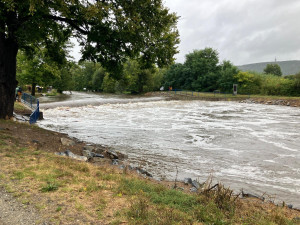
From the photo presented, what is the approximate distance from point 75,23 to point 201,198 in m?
10.6

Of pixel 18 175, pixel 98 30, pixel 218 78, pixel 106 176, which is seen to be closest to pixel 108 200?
pixel 106 176

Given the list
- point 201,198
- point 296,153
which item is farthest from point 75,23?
point 296,153

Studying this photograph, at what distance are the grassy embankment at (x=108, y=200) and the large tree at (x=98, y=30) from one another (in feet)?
20.6

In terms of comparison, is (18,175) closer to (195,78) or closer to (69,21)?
(69,21)

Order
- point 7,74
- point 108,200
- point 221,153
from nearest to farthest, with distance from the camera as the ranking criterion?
point 108,200, point 221,153, point 7,74

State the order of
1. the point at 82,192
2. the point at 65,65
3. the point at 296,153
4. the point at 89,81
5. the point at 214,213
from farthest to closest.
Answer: the point at 89,81 → the point at 65,65 → the point at 296,153 → the point at 82,192 → the point at 214,213

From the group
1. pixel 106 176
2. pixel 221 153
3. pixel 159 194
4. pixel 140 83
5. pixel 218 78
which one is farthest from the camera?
pixel 140 83

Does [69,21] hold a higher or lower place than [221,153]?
higher

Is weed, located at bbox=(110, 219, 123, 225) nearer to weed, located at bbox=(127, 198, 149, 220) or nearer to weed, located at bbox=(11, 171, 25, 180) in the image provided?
weed, located at bbox=(127, 198, 149, 220)

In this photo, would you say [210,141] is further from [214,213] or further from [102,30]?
[214,213]

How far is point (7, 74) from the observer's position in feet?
37.5

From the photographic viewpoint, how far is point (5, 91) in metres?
11.5

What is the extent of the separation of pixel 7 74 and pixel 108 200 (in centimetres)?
990

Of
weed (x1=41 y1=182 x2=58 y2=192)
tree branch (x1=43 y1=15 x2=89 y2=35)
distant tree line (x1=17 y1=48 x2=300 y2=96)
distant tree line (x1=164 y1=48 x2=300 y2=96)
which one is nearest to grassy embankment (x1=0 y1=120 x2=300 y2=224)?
weed (x1=41 y1=182 x2=58 y2=192)
